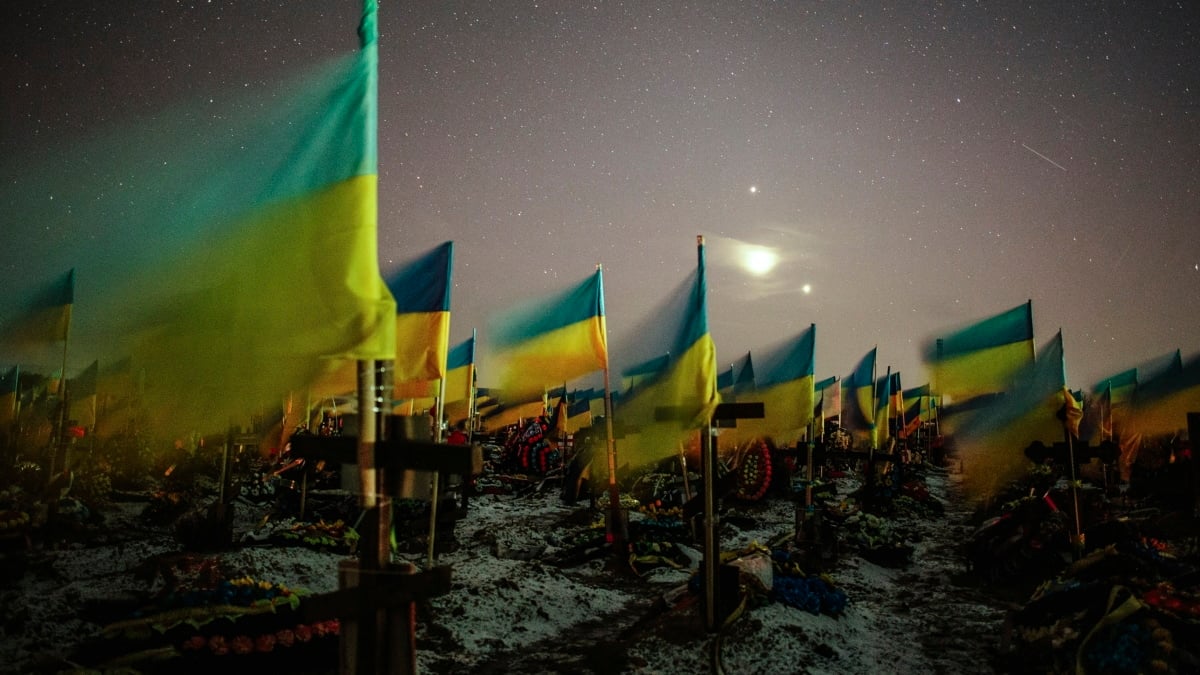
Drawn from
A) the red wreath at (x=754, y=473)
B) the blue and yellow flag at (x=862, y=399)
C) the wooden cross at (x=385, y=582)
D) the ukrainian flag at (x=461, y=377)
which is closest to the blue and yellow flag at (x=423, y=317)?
the wooden cross at (x=385, y=582)

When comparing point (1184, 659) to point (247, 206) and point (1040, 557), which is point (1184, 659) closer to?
point (1040, 557)

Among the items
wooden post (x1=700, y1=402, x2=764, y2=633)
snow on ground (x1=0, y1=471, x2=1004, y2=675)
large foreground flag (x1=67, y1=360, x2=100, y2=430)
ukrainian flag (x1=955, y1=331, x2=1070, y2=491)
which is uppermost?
large foreground flag (x1=67, y1=360, x2=100, y2=430)

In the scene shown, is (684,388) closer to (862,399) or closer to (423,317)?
(423,317)

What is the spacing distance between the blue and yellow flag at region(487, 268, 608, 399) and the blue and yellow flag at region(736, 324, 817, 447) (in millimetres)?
7466

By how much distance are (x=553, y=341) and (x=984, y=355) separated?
8154mm

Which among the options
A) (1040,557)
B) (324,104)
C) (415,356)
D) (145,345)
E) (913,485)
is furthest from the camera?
(913,485)

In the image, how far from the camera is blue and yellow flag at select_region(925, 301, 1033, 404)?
40.0 feet

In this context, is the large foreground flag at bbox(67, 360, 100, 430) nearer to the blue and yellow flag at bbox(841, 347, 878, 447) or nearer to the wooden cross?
the wooden cross

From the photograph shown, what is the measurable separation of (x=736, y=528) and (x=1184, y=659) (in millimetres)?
13504

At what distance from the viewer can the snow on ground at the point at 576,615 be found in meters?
8.33

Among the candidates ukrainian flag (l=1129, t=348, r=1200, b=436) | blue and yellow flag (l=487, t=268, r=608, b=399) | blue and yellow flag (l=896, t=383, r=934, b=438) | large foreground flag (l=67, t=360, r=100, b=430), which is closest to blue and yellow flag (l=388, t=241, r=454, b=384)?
blue and yellow flag (l=487, t=268, r=608, b=399)

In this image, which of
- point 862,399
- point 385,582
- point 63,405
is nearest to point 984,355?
point 385,582

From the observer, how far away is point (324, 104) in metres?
4.37

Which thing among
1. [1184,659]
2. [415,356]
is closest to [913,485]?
[1184,659]
